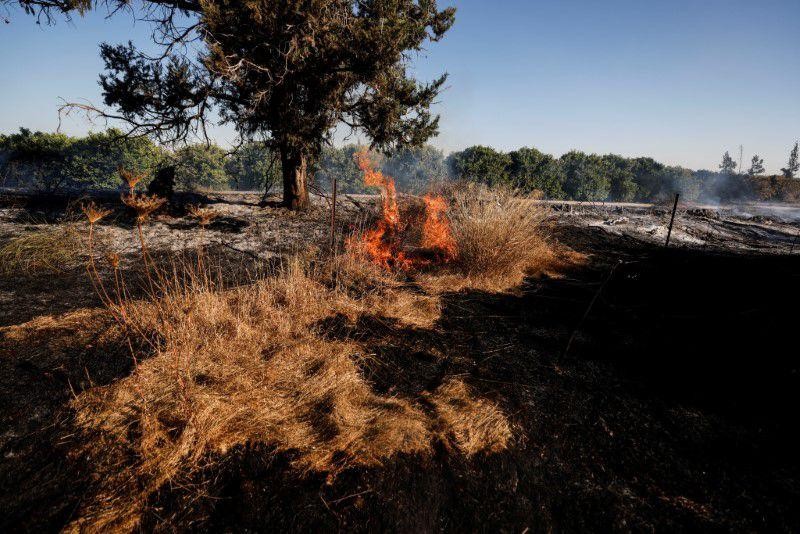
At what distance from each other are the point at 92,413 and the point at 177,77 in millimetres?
8625

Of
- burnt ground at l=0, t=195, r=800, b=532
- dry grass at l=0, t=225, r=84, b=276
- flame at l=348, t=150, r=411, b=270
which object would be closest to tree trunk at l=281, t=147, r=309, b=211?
flame at l=348, t=150, r=411, b=270

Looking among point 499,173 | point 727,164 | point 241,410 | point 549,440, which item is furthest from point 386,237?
point 727,164

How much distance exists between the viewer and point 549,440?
7.53ft

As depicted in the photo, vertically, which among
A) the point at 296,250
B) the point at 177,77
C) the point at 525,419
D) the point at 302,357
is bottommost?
the point at 525,419

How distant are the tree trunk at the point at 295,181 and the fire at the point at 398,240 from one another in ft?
9.23

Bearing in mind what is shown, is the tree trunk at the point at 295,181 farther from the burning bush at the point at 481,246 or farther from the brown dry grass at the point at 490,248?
the brown dry grass at the point at 490,248

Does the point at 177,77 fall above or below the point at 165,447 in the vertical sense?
above

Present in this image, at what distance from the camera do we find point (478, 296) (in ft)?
17.0

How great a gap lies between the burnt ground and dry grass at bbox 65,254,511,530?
119 mm

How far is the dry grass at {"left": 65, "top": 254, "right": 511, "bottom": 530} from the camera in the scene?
6.17 ft

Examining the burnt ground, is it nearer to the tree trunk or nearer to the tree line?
the tree trunk

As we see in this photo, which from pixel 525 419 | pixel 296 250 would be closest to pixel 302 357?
pixel 525 419

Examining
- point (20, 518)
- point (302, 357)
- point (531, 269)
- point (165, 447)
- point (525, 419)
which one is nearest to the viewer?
point (20, 518)

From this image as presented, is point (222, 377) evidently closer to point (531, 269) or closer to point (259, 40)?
point (531, 269)
